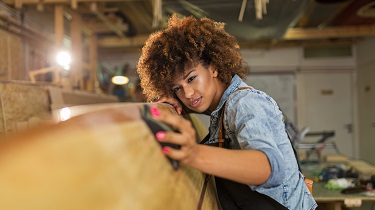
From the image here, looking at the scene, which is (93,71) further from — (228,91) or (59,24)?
(228,91)

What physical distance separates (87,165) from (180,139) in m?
0.23

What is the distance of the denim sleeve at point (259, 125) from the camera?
869mm

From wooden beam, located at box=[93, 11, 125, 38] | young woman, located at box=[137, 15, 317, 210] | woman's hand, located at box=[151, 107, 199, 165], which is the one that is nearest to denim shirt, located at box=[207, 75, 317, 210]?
young woman, located at box=[137, 15, 317, 210]

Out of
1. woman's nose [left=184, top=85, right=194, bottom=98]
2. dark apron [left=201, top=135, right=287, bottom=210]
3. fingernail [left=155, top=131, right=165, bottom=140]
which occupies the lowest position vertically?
dark apron [left=201, top=135, right=287, bottom=210]

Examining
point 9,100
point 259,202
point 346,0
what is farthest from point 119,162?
point 346,0

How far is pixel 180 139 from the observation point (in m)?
0.67

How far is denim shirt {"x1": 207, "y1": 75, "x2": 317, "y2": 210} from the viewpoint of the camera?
2.90ft

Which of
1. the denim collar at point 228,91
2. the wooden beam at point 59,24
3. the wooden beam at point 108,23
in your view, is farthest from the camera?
the wooden beam at point 108,23

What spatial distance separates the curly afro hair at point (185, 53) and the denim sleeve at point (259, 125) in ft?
0.91

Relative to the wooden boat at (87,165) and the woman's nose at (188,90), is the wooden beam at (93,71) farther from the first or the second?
the wooden boat at (87,165)

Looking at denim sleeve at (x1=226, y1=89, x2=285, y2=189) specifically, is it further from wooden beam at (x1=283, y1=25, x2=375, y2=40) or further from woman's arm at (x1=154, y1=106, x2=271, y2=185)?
wooden beam at (x1=283, y1=25, x2=375, y2=40)

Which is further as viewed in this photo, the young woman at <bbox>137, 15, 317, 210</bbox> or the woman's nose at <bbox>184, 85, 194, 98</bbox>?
the woman's nose at <bbox>184, 85, 194, 98</bbox>

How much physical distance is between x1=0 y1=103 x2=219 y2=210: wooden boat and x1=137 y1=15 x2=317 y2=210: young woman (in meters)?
0.08

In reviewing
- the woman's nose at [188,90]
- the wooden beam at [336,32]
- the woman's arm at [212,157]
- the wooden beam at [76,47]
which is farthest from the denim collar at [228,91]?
the wooden beam at [336,32]
